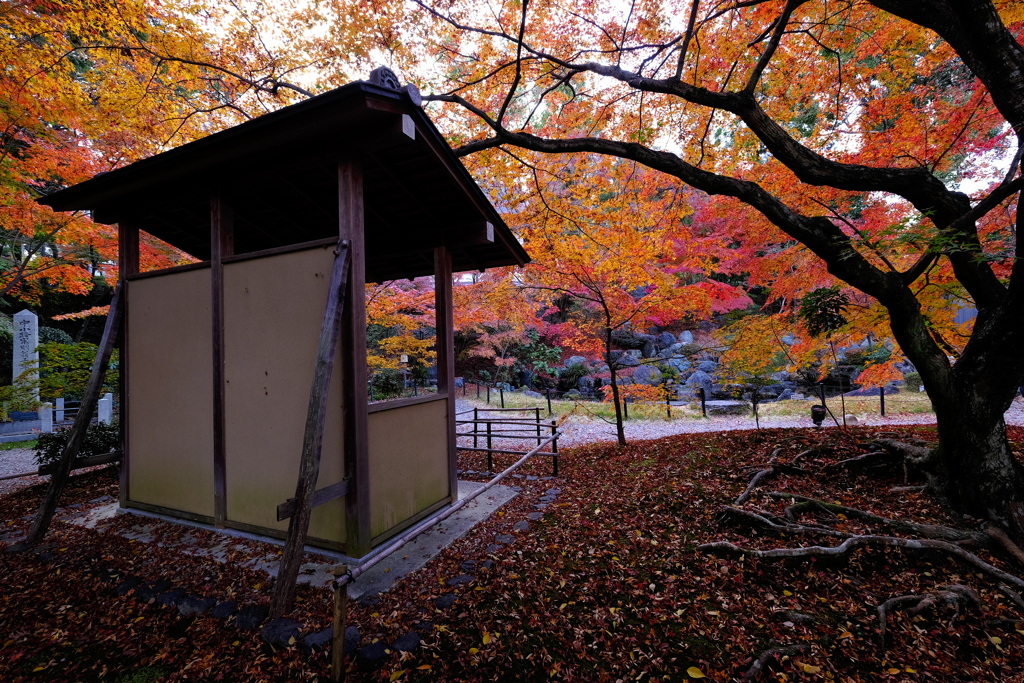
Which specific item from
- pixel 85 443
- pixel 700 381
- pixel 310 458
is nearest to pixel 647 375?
pixel 700 381

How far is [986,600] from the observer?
2799 millimetres

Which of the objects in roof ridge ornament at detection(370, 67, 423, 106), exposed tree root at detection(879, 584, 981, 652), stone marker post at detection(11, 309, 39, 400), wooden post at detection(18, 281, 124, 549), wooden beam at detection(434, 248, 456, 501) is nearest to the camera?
exposed tree root at detection(879, 584, 981, 652)

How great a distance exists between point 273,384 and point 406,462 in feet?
4.71

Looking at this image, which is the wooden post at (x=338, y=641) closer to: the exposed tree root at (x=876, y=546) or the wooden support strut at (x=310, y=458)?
the wooden support strut at (x=310, y=458)

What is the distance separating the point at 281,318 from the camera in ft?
11.8

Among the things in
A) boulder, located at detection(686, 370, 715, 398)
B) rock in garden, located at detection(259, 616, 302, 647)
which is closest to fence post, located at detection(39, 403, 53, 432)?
rock in garden, located at detection(259, 616, 302, 647)

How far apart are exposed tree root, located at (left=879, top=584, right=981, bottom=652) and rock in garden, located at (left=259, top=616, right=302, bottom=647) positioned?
149 inches

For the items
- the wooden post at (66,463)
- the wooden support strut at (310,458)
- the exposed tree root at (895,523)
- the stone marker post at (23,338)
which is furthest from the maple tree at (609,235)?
the stone marker post at (23,338)

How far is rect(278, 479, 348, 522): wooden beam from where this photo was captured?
108 inches

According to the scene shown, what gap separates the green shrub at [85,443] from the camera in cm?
627

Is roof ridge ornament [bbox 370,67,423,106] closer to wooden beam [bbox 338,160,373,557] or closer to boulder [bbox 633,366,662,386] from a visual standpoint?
wooden beam [bbox 338,160,373,557]

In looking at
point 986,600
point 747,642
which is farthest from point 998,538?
point 747,642

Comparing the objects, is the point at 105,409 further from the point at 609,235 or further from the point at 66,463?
the point at 609,235

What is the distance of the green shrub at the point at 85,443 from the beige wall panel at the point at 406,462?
5.11 m
